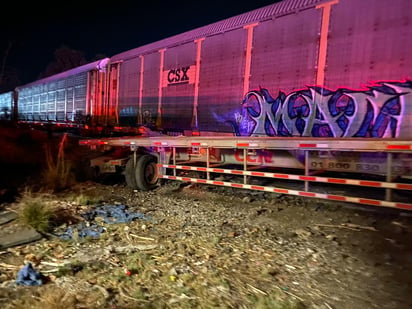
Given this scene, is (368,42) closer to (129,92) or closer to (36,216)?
(36,216)

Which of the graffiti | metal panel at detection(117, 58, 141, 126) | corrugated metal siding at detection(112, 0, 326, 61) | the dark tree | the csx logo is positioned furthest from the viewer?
the dark tree

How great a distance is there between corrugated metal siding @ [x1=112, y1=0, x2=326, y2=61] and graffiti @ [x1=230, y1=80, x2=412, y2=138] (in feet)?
5.65

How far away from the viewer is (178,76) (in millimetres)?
9805

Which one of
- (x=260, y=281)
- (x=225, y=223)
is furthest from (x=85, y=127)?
(x=260, y=281)

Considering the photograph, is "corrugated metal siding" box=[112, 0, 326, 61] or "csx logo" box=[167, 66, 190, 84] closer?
"corrugated metal siding" box=[112, 0, 326, 61]

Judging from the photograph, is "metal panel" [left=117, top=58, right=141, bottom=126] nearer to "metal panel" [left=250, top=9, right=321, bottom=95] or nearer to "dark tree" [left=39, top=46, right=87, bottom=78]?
"metal panel" [left=250, top=9, right=321, bottom=95]

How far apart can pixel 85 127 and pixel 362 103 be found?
11.7 meters

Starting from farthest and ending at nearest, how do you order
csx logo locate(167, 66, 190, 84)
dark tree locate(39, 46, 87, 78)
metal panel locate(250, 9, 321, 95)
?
dark tree locate(39, 46, 87, 78)
csx logo locate(167, 66, 190, 84)
metal panel locate(250, 9, 321, 95)

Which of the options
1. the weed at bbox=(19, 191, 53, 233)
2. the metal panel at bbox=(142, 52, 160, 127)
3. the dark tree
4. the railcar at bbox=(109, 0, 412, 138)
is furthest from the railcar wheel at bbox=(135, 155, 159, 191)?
the dark tree

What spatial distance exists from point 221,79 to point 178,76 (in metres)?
1.83

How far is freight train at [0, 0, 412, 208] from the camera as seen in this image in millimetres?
5492

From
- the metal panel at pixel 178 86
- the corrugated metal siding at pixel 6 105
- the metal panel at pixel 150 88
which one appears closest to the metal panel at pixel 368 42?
the metal panel at pixel 178 86

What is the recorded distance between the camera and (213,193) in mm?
7965

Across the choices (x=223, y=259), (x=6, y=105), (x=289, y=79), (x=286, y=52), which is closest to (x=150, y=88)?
(x=286, y=52)
